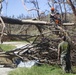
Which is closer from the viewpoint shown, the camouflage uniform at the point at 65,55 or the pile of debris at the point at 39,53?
the camouflage uniform at the point at 65,55

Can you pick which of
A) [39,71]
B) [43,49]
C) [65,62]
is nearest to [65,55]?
[65,62]

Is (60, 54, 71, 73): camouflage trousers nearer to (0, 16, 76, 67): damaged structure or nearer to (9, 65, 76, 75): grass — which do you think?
(9, 65, 76, 75): grass

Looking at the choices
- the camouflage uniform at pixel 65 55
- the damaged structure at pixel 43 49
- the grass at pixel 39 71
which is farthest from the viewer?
the damaged structure at pixel 43 49

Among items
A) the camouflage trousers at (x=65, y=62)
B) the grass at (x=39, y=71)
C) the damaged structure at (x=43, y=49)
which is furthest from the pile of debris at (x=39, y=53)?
the camouflage trousers at (x=65, y=62)

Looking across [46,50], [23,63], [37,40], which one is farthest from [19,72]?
[37,40]

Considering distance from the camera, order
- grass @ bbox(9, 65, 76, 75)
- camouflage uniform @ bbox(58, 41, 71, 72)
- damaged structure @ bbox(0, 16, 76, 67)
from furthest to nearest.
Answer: damaged structure @ bbox(0, 16, 76, 67), camouflage uniform @ bbox(58, 41, 71, 72), grass @ bbox(9, 65, 76, 75)

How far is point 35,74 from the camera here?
12.2m

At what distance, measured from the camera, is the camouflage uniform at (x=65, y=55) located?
1304 centimetres

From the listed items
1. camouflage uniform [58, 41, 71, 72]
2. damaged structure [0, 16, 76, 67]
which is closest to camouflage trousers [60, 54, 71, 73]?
camouflage uniform [58, 41, 71, 72]

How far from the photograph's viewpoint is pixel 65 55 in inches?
517

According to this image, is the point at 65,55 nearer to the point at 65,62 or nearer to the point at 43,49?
the point at 65,62

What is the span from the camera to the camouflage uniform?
42.8 feet

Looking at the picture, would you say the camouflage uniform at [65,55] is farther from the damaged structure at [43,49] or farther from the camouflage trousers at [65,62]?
the damaged structure at [43,49]

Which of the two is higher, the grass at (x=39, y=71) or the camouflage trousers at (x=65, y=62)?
the camouflage trousers at (x=65, y=62)
